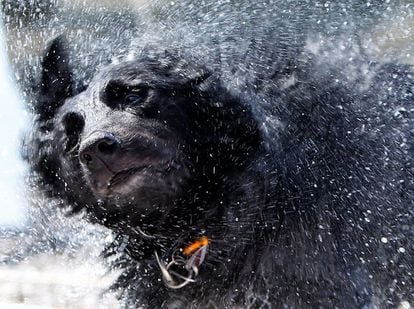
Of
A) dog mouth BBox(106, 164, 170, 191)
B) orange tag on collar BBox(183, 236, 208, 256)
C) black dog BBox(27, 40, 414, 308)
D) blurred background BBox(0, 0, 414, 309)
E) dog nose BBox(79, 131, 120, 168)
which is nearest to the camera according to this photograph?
dog nose BBox(79, 131, 120, 168)

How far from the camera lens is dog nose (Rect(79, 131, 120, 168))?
2203 millimetres

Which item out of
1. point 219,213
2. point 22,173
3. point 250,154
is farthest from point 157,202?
point 22,173

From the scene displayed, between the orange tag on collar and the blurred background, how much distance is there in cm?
40

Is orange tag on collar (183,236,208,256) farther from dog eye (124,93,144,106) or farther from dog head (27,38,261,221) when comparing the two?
dog eye (124,93,144,106)

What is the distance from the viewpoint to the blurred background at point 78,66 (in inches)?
121

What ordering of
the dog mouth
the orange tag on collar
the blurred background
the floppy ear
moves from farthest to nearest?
the blurred background < the floppy ear < the orange tag on collar < the dog mouth

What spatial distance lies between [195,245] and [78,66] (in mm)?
993

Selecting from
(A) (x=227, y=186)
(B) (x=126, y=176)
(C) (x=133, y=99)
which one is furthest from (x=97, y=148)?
(A) (x=227, y=186)

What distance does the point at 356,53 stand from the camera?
3107mm

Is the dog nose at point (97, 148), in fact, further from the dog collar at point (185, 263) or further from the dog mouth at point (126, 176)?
the dog collar at point (185, 263)

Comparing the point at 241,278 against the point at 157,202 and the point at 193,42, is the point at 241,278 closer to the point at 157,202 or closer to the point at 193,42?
the point at 157,202

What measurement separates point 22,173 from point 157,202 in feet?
3.38

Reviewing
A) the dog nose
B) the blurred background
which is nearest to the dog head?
the dog nose

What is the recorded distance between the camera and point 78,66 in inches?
110
